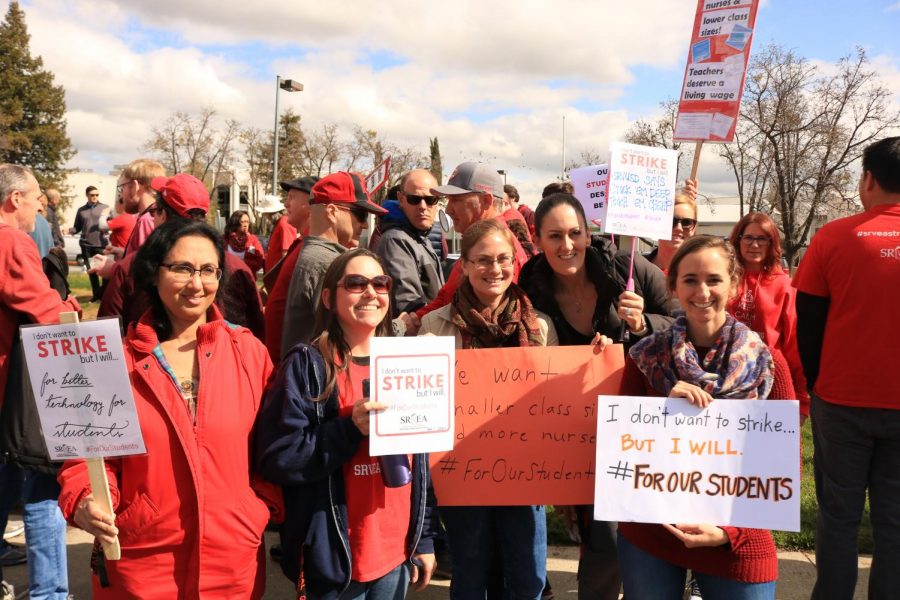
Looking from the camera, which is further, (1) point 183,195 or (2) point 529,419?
(1) point 183,195

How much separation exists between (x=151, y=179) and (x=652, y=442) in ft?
12.2

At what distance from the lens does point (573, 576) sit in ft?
13.8

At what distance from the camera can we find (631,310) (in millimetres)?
2934

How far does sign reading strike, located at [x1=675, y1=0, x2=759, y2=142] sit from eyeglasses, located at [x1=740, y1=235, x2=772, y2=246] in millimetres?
877

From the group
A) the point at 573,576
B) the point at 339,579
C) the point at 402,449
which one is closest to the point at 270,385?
the point at 402,449

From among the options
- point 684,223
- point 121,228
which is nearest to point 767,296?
point 684,223

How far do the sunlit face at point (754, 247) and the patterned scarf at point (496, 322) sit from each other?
1.99 metres

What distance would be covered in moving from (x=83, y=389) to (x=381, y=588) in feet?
4.24

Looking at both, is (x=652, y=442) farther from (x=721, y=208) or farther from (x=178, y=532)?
(x=721, y=208)

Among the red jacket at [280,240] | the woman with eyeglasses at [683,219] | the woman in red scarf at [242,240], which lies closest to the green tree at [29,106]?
the woman in red scarf at [242,240]

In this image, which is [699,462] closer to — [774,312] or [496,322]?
[496,322]

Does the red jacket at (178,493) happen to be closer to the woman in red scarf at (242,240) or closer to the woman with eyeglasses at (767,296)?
the woman with eyeglasses at (767,296)

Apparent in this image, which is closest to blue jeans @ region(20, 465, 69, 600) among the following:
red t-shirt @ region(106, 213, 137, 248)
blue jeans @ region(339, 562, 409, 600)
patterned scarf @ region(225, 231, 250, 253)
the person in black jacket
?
blue jeans @ region(339, 562, 409, 600)

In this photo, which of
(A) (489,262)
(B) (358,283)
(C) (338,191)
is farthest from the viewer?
(C) (338,191)
